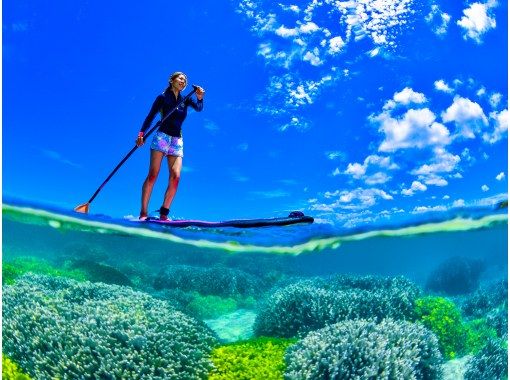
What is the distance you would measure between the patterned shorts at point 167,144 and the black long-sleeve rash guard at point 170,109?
0.08 meters

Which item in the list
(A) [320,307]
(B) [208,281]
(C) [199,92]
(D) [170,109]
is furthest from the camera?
(B) [208,281]

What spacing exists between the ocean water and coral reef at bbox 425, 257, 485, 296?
6.48m

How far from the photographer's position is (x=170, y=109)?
618 cm

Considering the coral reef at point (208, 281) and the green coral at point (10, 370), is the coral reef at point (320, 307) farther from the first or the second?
the green coral at point (10, 370)

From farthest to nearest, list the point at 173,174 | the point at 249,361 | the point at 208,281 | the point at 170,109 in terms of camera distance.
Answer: the point at 208,281
the point at 173,174
the point at 170,109
the point at 249,361

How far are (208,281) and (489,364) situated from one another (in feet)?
17.0

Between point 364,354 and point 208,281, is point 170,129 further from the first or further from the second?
point 364,354

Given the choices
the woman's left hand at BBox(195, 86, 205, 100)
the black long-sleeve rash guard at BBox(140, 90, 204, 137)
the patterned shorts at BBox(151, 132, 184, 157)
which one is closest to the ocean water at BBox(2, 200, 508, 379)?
the patterned shorts at BBox(151, 132, 184, 157)

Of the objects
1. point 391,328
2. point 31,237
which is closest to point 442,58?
point 391,328

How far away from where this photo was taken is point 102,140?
66.0ft

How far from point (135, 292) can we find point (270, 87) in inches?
342

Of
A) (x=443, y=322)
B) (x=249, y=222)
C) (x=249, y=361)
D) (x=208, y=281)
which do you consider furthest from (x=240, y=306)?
(x=443, y=322)

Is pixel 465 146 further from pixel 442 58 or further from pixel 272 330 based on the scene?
pixel 272 330

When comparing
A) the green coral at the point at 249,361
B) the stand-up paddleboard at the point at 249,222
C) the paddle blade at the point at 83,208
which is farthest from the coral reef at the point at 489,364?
the paddle blade at the point at 83,208
